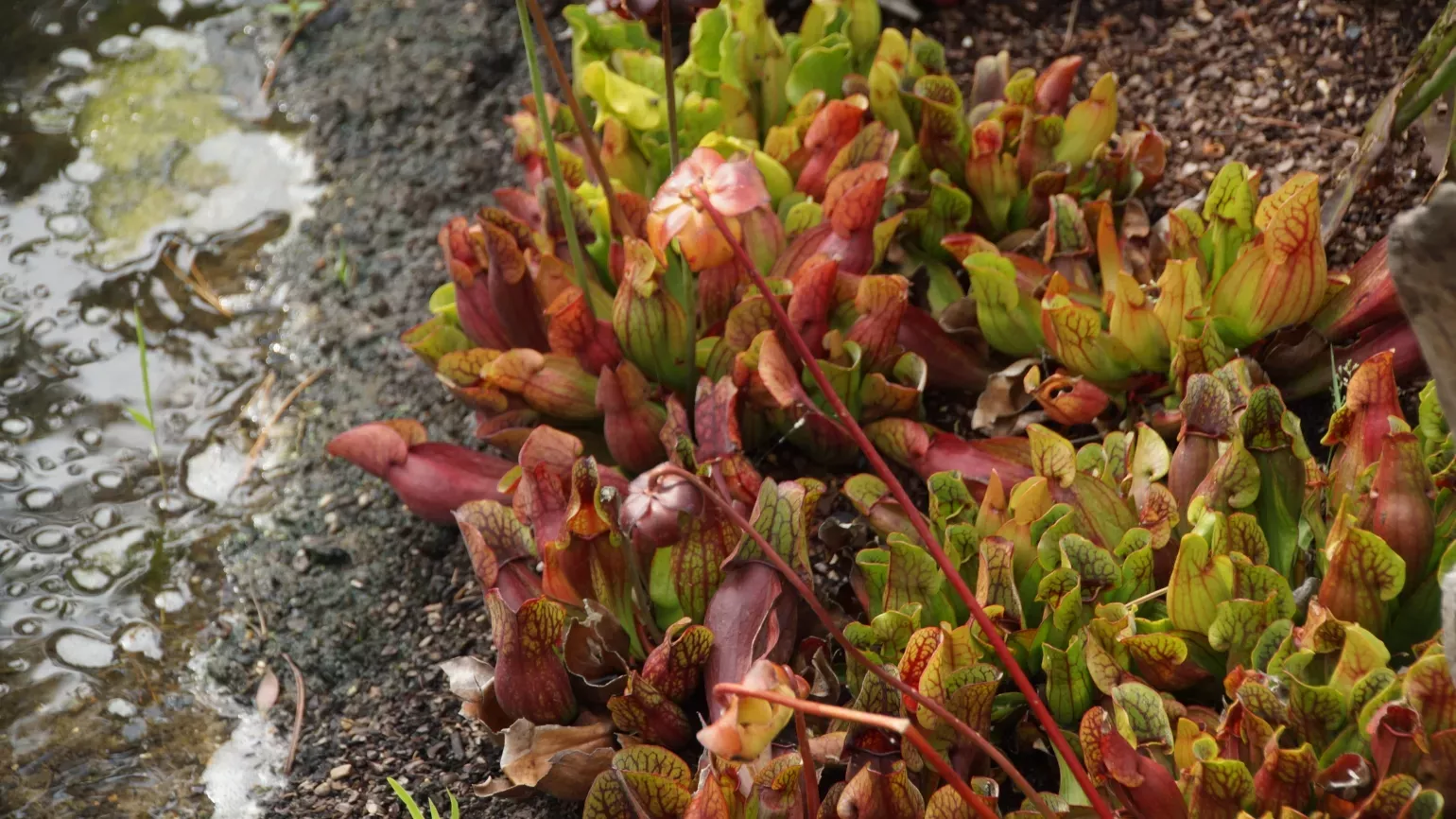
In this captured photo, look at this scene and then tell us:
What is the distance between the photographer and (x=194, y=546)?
233 centimetres

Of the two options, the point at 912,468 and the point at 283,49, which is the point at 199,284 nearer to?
the point at 283,49

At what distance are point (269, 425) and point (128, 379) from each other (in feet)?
1.25

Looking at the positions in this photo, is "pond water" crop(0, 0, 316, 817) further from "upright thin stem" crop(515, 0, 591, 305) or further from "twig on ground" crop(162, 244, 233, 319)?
"upright thin stem" crop(515, 0, 591, 305)

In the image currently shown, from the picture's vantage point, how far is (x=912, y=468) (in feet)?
6.84

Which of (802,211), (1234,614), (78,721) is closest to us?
(1234,614)

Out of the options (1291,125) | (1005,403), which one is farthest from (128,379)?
(1291,125)

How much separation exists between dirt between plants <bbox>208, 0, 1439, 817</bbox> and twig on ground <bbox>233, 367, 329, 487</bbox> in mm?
32

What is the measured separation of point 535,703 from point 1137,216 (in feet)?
4.82

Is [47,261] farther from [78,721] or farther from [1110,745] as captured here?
[1110,745]

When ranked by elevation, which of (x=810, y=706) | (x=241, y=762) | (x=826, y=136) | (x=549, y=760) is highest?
(x=810, y=706)

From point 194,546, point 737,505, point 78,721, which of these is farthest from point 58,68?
point 737,505

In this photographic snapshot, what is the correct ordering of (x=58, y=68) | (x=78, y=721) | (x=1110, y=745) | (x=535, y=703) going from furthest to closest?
(x=58, y=68) → (x=78, y=721) → (x=535, y=703) → (x=1110, y=745)

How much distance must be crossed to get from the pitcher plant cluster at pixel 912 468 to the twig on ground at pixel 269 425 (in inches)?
18.2

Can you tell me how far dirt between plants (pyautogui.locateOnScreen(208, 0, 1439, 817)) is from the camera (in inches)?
79.8
